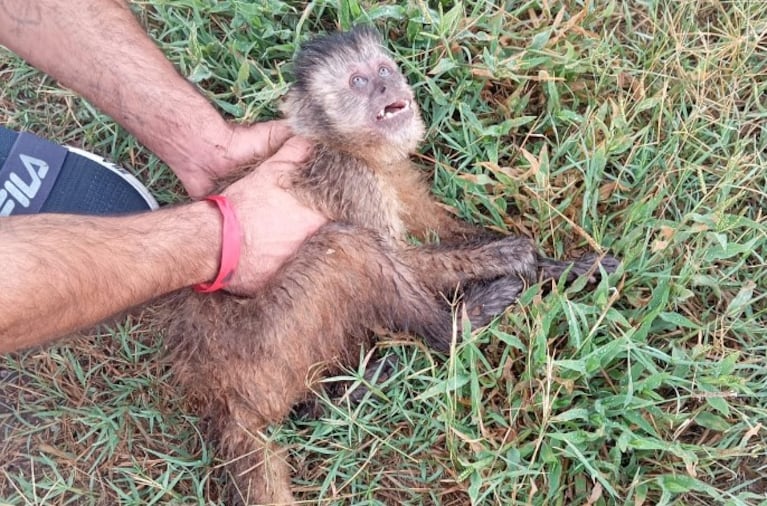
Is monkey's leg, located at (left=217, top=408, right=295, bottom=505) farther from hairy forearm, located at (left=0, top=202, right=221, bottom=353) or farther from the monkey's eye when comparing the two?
the monkey's eye

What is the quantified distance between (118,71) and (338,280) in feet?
4.48

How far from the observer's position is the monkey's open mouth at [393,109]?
285cm

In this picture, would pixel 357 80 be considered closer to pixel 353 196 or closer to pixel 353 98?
pixel 353 98

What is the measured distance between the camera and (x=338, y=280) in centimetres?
258

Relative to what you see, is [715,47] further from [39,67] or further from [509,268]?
[39,67]

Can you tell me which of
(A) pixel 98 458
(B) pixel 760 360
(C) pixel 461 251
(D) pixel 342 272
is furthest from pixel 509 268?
(A) pixel 98 458

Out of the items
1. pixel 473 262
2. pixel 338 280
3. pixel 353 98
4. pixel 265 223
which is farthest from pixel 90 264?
pixel 473 262

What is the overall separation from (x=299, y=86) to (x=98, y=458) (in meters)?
1.79

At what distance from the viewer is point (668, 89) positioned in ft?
9.77

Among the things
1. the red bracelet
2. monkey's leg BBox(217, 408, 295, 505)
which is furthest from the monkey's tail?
the red bracelet

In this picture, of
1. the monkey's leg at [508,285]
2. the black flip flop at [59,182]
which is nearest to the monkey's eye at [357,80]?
the monkey's leg at [508,285]

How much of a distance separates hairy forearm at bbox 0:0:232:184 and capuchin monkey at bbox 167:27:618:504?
1.36ft

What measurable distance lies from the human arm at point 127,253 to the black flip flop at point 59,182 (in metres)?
0.58

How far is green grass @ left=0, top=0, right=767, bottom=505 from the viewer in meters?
2.47
